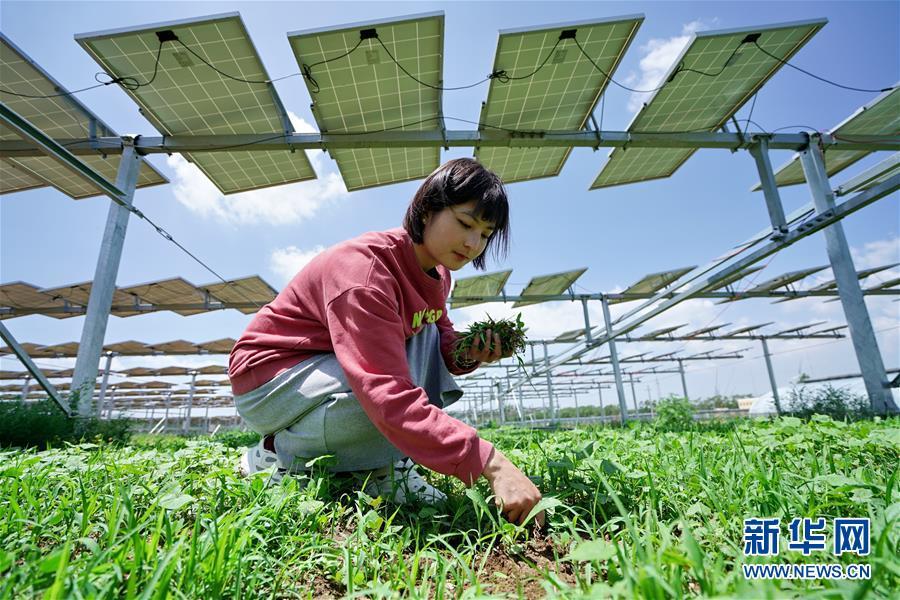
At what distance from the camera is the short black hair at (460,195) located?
171 cm

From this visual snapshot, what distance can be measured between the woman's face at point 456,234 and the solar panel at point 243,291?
9.17m

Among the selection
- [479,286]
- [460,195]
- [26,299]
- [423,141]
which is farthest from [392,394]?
[26,299]

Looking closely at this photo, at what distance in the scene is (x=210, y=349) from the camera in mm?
17656

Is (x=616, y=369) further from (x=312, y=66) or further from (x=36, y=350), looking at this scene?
(x=36, y=350)

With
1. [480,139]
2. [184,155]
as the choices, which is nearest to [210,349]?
[184,155]

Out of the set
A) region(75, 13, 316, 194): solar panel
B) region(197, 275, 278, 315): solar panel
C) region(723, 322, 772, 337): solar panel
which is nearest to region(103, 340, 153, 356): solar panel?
region(197, 275, 278, 315): solar panel

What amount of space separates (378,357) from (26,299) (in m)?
14.3

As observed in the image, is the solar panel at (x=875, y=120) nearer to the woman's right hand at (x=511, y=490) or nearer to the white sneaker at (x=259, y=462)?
the woman's right hand at (x=511, y=490)

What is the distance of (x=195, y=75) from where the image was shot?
452cm

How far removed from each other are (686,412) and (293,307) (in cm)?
799

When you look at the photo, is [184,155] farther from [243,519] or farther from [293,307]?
[243,519]

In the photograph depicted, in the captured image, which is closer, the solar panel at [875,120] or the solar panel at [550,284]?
the solar panel at [875,120]

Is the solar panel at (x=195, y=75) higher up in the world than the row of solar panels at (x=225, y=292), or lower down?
higher up

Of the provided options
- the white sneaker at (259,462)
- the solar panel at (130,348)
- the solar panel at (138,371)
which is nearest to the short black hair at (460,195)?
the white sneaker at (259,462)
